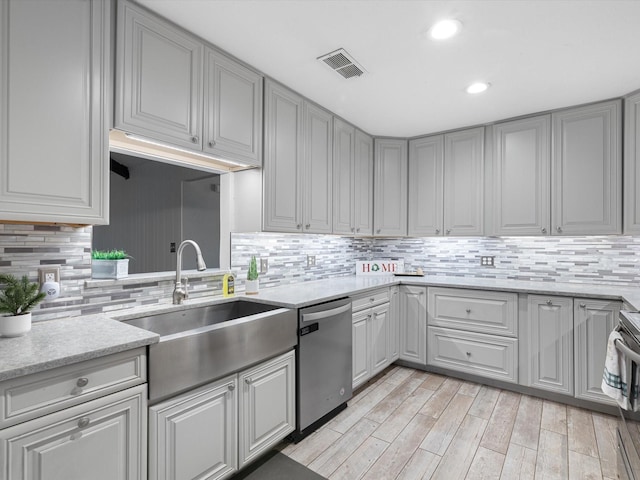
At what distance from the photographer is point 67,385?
1.14 m

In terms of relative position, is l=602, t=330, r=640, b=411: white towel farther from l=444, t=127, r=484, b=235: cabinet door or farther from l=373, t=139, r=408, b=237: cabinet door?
l=373, t=139, r=408, b=237: cabinet door

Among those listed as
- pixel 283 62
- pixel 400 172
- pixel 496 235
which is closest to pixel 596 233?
pixel 496 235

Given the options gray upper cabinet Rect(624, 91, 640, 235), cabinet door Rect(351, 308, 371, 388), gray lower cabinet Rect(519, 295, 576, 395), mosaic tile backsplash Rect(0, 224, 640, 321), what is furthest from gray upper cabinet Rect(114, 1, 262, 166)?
gray upper cabinet Rect(624, 91, 640, 235)

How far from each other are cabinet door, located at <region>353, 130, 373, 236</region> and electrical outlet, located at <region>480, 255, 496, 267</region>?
120 cm

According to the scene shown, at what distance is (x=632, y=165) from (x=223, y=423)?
3406mm

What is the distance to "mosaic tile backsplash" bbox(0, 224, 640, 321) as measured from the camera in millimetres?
1613

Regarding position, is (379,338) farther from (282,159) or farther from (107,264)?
(107,264)

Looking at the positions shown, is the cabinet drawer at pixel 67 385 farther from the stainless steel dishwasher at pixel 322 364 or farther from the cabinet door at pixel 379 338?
the cabinet door at pixel 379 338

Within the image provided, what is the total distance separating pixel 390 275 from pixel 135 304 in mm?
Result: 2639

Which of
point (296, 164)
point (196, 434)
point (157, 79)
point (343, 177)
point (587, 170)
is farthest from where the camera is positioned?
point (343, 177)

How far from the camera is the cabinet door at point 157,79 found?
5.37ft

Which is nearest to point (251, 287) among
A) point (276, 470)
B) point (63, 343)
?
point (276, 470)

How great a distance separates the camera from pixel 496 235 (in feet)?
10.7

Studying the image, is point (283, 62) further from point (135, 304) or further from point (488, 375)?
point (488, 375)
